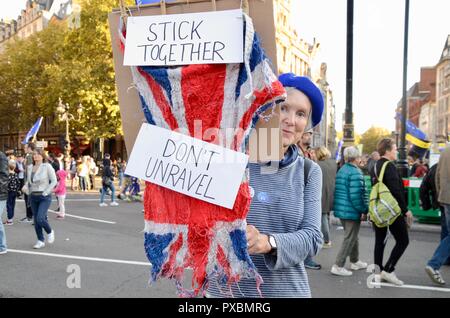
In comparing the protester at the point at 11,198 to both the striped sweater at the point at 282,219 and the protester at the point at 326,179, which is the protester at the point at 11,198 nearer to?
the protester at the point at 326,179

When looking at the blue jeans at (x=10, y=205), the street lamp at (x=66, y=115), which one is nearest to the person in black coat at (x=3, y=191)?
the blue jeans at (x=10, y=205)

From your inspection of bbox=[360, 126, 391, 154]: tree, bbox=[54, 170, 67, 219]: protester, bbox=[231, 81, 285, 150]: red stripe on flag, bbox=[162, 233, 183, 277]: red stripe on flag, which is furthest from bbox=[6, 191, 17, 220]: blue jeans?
bbox=[360, 126, 391, 154]: tree

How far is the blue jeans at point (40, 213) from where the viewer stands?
7688 mm

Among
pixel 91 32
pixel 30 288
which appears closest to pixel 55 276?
pixel 30 288

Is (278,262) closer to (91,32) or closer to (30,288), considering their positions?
(30,288)

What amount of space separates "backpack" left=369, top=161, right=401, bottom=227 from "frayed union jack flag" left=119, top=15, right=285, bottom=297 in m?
4.49

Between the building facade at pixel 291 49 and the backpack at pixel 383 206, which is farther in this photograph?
the building facade at pixel 291 49

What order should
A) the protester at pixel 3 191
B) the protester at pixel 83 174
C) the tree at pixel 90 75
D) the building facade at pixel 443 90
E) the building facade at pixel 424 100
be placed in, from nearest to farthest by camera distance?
the protester at pixel 3 191, the protester at pixel 83 174, the tree at pixel 90 75, the building facade at pixel 443 90, the building facade at pixel 424 100

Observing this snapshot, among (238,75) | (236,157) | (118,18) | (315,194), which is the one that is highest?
(118,18)

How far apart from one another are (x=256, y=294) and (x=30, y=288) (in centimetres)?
435

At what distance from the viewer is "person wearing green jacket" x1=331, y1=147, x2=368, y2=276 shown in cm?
620

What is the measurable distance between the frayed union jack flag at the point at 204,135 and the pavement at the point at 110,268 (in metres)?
3.58

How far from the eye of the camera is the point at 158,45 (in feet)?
5.29

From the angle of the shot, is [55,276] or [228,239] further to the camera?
[55,276]
